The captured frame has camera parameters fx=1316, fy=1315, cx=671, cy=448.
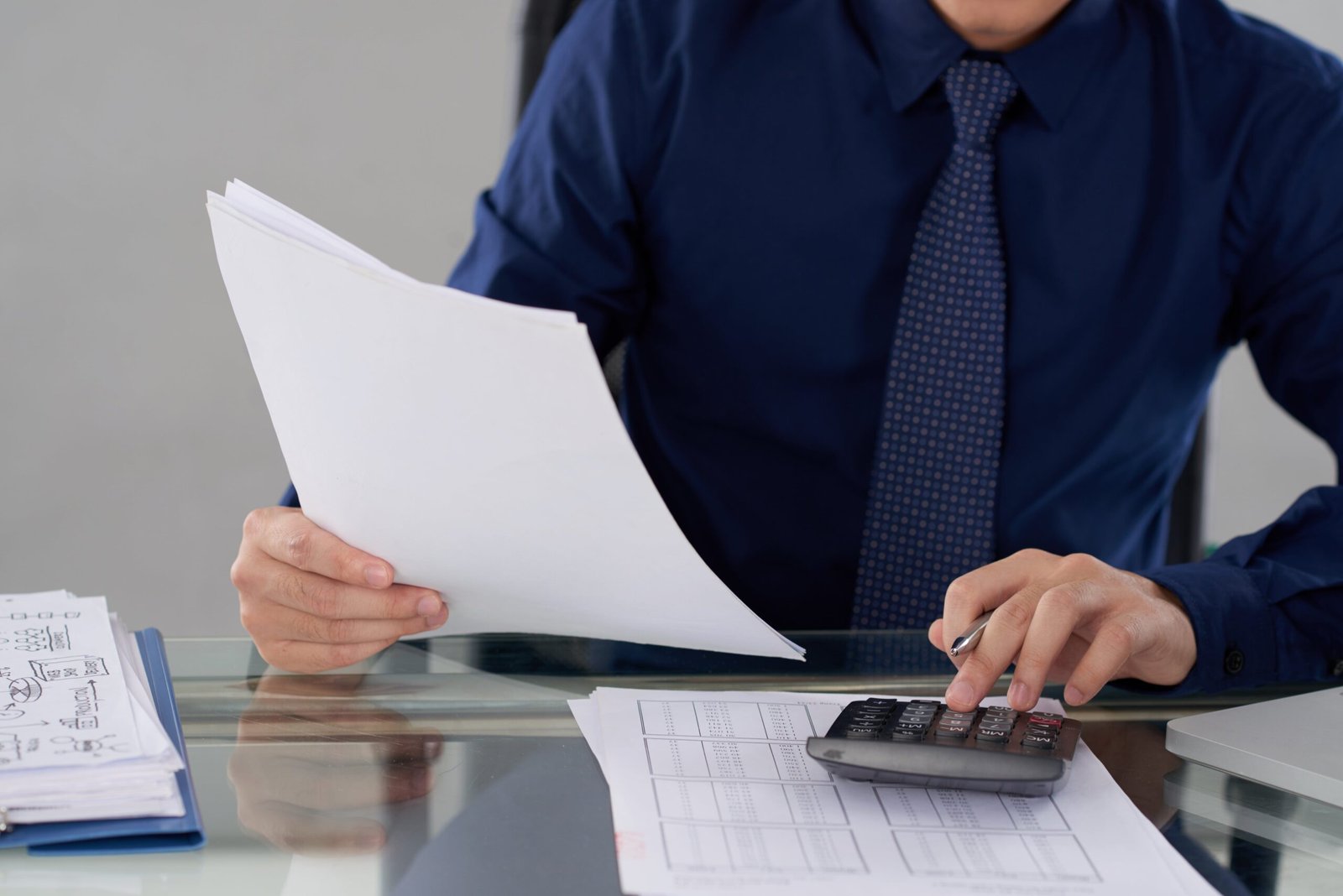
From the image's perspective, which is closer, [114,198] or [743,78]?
[743,78]

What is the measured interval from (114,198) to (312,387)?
73.2 inches

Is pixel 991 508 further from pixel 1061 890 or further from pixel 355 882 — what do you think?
pixel 355 882

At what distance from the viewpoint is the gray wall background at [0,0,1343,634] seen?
7.41 feet

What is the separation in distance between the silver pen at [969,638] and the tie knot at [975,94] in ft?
1.75

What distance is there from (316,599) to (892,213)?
0.62 metres

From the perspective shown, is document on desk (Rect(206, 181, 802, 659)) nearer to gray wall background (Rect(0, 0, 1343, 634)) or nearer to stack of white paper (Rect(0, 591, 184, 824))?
stack of white paper (Rect(0, 591, 184, 824))

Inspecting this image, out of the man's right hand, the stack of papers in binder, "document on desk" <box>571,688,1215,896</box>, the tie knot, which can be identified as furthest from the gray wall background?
"document on desk" <box>571,688,1215,896</box>

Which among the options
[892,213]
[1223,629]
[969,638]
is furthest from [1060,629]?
[892,213]

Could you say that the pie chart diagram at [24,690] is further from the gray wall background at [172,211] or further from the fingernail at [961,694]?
the gray wall background at [172,211]

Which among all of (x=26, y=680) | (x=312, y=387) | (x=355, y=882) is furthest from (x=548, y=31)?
(x=355, y=882)

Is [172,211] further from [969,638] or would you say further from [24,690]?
[969,638]

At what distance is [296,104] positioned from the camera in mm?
2312

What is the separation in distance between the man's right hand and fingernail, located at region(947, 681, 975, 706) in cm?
30

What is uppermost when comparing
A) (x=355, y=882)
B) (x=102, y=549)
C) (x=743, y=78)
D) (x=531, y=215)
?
(x=743, y=78)
